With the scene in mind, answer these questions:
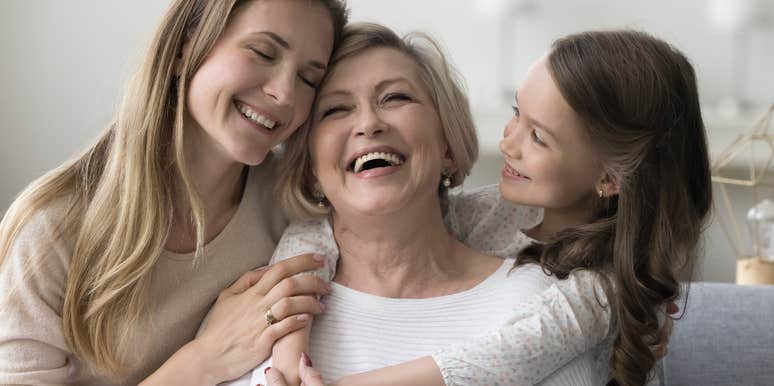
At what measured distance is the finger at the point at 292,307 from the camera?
183cm

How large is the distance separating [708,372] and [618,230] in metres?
0.60

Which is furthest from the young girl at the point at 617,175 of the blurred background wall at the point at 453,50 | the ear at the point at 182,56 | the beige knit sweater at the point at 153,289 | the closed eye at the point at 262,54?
the blurred background wall at the point at 453,50

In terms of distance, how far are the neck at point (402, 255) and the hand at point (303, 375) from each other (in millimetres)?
270

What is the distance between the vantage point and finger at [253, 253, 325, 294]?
191 cm

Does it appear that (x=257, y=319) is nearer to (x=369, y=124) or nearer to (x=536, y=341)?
(x=369, y=124)

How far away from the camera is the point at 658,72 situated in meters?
1.83

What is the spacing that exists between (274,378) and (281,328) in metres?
0.12

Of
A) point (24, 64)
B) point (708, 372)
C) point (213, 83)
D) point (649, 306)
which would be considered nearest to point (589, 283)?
point (649, 306)

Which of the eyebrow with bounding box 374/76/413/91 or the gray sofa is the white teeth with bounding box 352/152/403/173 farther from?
the gray sofa

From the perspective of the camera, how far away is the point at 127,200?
1.85 m

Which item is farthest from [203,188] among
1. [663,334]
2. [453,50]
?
[453,50]

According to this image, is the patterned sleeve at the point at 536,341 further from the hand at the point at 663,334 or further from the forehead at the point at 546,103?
the forehead at the point at 546,103

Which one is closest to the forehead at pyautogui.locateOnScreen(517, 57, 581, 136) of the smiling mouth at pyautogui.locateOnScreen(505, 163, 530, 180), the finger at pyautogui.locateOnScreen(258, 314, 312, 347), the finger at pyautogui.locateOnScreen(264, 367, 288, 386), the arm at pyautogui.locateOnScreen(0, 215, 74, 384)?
the smiling mouth at pyautogui.locateOnScreen(505, 163, 530, 180)

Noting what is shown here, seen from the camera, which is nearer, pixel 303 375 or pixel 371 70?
pixel 303 375
